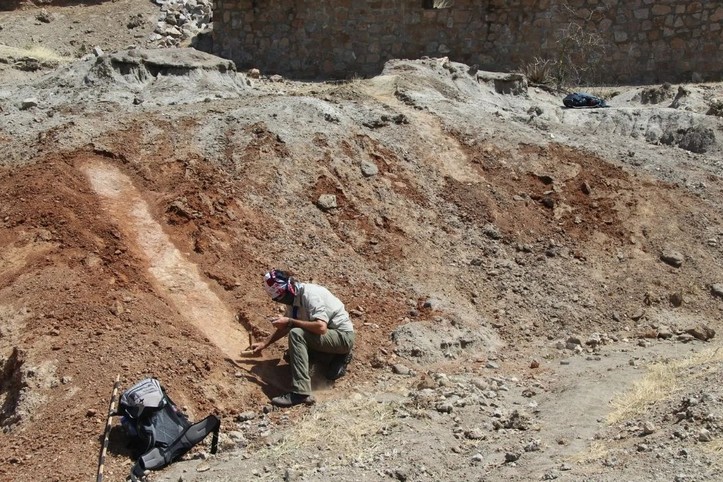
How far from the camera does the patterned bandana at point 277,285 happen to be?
7.81 meters

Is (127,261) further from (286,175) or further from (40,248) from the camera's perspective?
(286,175)

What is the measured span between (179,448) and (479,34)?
37.5 feet

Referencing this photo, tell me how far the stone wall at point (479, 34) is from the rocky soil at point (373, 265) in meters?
2.35

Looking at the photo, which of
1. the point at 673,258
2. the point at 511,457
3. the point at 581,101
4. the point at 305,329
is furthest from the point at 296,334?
the point at 581,101

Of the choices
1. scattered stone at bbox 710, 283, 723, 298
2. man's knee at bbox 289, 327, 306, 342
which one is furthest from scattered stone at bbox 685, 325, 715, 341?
man's knee at bbox 289, 327, 306, 342

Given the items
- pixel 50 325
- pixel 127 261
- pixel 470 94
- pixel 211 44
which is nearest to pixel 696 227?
pixel 470 94

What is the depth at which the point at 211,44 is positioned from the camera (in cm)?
1789

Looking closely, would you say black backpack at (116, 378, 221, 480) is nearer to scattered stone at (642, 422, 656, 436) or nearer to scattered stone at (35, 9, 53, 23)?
scattered stone at (642, 422, 656, 436)

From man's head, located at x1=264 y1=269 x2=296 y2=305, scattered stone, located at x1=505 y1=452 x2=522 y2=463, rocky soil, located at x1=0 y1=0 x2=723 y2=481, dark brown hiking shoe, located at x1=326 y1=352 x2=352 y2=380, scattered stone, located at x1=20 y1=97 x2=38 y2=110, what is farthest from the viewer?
scattered stone, located at x1=20 y1=97 x2=38 y2=110

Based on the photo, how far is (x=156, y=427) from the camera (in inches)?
268

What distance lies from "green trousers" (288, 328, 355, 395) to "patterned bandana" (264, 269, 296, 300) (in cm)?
29

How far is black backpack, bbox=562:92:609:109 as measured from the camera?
46.5 feet

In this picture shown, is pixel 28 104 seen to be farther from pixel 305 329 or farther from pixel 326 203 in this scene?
pixel 305 329

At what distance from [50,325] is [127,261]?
1.06 m
